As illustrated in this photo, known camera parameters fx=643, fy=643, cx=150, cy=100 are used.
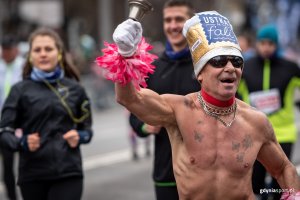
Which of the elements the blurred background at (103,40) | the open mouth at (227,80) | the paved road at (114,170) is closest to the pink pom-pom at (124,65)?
the open mouth at (227,80)

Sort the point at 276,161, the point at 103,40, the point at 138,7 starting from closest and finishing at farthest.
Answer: the point at 138,7, the point at 276,161, the point at 103,40

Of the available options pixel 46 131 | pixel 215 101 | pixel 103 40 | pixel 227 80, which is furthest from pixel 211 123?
pixel 103 40

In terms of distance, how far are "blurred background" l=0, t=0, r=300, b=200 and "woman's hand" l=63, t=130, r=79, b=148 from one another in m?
2.02

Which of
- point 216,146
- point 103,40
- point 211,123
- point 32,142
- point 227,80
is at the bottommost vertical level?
point 103,40

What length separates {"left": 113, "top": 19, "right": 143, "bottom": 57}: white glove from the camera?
282cm

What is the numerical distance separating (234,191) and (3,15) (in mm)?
20482

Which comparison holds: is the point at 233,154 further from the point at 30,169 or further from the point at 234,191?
the point at 30,169

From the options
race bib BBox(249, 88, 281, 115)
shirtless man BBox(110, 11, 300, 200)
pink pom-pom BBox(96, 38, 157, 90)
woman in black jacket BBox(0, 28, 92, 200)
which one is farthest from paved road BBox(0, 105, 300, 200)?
pink pom-pom BBox(96, 38, 157, 90)

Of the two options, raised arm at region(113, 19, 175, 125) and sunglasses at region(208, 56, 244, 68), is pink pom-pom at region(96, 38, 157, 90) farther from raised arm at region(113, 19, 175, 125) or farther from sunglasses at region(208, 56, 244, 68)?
sunglasses at region(208, 56, 244, 68)

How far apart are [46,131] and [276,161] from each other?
1.83 m

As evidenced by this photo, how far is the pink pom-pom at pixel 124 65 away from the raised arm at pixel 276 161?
0.78 m

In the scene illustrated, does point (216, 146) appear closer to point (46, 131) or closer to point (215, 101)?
point (215, 101)

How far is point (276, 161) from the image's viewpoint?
3.45m

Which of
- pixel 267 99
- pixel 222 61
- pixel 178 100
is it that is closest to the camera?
pixel 222 61
